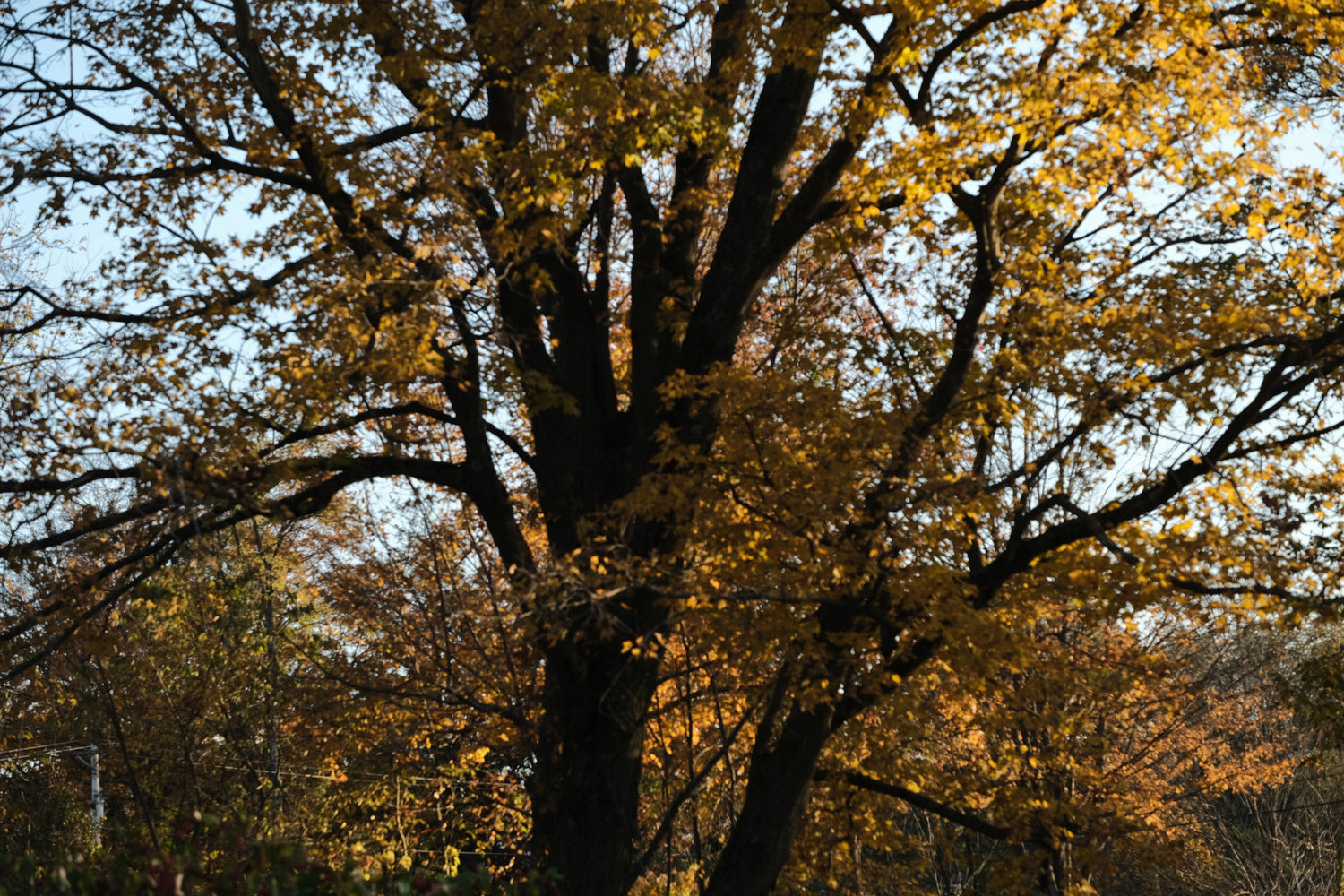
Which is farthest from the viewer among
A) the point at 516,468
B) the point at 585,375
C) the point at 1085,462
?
the point at 516,468

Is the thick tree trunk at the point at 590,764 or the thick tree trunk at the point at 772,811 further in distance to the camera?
the thick tree trunk at the point at 772,811

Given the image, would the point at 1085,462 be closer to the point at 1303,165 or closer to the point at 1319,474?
the point at 1319,474

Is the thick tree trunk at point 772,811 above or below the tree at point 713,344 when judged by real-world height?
below

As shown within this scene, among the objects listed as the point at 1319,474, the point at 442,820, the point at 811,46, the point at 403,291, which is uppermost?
the point at 811,46

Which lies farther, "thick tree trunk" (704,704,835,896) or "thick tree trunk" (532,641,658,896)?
"thick tree trunk" (704,704,835,896)

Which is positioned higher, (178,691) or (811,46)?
(811,46)

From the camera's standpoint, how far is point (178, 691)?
645 inches

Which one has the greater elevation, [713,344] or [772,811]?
[713,344]

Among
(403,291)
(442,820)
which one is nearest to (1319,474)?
(403,291)

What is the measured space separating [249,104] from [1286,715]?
27270 mm

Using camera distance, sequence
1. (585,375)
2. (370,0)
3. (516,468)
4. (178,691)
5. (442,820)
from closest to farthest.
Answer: (370,0) → (585,375) → (442,820) → (516,468) → (178,691)

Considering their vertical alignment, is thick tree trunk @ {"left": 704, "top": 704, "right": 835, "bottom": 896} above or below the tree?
below

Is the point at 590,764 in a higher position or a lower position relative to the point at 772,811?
higher

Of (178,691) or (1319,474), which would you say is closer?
(1319,474)
